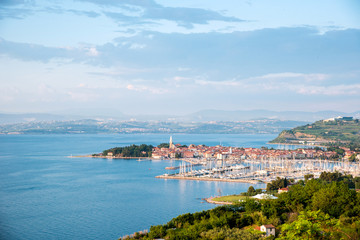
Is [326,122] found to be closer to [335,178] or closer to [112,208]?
[335,178]

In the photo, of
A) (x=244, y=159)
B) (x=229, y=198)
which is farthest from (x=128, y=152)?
(x=229, y=198)

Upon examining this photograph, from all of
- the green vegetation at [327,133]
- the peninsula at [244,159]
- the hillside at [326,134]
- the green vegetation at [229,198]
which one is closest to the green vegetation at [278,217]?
the green vegetation at [229,198]

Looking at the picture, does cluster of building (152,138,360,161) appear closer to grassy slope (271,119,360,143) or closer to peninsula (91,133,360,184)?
peninsula (91,133,360,184)

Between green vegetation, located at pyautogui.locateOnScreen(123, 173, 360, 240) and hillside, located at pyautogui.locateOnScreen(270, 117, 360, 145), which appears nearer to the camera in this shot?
green vegetation, located at pyautogui.locateOnScreen(123, 173, 360, 240)

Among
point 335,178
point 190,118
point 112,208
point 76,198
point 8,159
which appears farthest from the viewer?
point 190,118

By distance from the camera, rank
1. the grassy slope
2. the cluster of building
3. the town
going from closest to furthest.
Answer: the town → the cluster of building → the grassy slope

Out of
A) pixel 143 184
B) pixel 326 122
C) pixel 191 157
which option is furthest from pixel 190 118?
pixel 143 184

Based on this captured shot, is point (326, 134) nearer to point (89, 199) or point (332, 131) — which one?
point (332, 131)

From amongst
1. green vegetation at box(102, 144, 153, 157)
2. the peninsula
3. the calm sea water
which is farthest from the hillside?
the calm sea water
